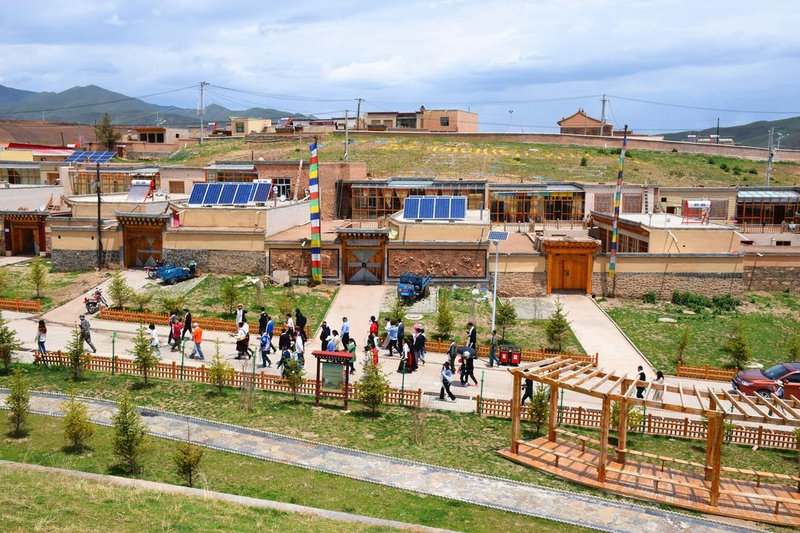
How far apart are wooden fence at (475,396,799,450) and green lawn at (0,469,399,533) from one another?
27.5 ft

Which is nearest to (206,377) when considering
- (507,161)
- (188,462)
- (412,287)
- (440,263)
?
(188,462)

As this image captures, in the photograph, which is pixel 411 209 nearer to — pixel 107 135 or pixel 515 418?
pixel 515 418

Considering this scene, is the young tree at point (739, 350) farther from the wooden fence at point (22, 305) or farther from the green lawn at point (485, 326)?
the wooden fence at point (22, 305)

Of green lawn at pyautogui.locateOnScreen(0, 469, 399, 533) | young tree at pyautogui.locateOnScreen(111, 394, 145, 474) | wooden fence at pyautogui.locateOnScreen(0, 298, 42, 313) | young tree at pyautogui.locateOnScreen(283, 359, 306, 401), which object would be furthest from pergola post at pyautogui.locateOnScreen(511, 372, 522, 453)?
wooden fence at pyautogui.locateOnScreen(0, 298, 42, 313)

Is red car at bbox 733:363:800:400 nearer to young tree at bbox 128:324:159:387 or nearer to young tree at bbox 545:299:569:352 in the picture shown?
young tree at bbox 545:299:569:352

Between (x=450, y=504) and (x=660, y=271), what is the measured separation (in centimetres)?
2296

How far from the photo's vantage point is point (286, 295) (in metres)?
31.3

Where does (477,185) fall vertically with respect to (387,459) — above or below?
above

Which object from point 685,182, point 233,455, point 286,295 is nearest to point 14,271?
point 286,295

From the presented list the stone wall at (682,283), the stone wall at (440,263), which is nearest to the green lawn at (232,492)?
the stone wall at (440,263)

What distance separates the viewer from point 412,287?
31.1m

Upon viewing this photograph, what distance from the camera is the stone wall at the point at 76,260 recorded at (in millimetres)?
35469

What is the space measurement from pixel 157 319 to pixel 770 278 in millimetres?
28714

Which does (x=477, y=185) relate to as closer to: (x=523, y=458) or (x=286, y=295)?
(x=286, y=295)
